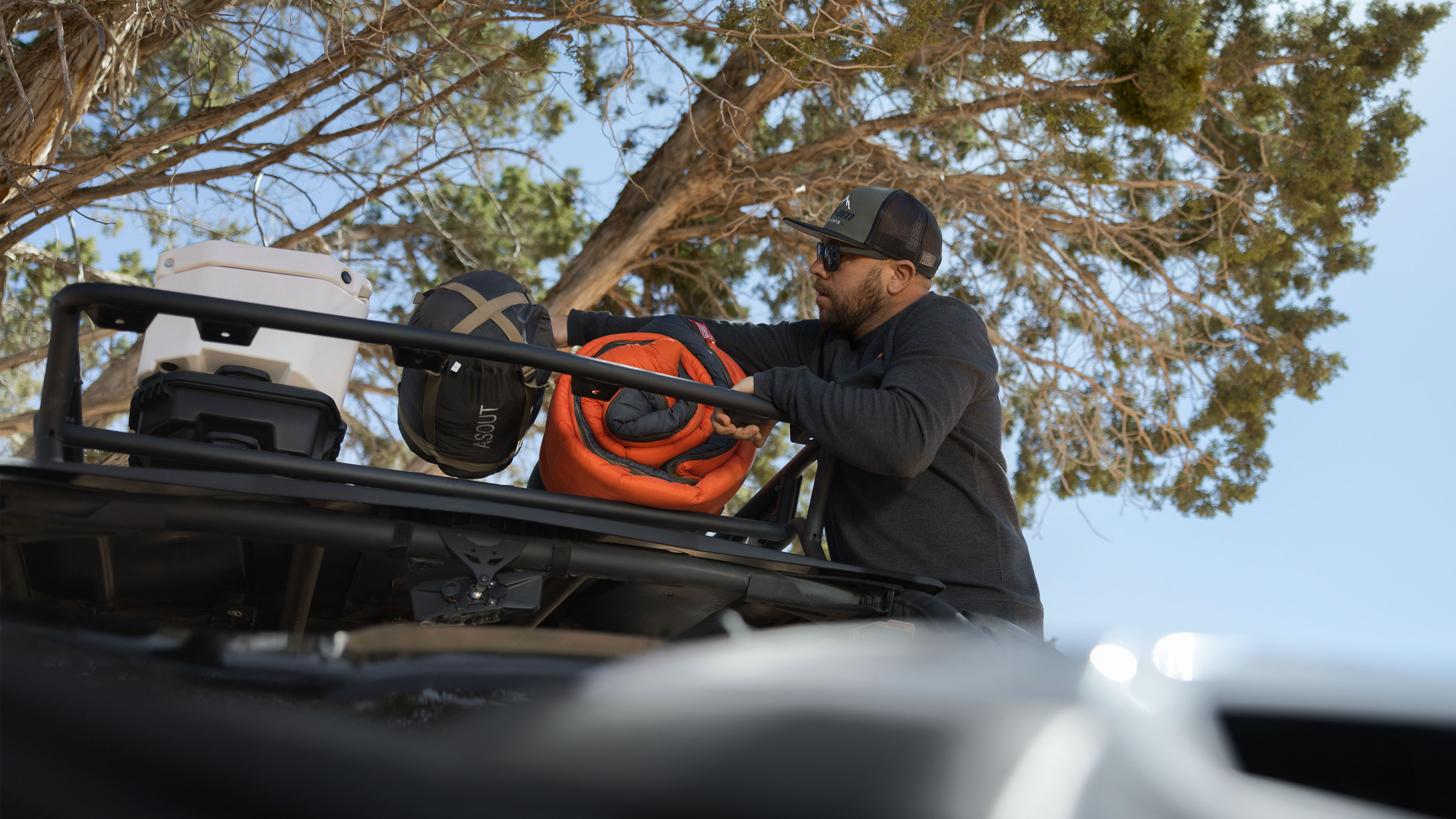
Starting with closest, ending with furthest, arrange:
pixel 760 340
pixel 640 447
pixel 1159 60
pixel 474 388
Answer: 1. pixel 474 388
2. pixel 640 447
3. pixel 760 340
4. pixel 1159 60

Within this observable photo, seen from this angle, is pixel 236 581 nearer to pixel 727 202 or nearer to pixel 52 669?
pixel 52 669

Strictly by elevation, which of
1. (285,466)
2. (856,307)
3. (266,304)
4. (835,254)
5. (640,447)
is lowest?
(285,466)

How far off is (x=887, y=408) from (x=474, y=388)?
0.86m

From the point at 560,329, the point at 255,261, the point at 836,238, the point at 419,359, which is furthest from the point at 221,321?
the point at 836,238

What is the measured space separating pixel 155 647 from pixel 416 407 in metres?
1.20

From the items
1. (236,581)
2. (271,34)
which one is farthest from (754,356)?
(271,34)

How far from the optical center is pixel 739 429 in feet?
7.43

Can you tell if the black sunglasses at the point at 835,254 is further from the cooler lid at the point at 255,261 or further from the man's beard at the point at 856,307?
the cooler lid at the point at 255,261

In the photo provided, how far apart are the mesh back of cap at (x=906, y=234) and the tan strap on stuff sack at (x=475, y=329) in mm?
1013

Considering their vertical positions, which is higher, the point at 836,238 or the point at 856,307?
the point at 836,238

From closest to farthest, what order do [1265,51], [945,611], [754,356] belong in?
[945,611], [754,356], [1265,51]

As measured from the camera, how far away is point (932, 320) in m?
2.45

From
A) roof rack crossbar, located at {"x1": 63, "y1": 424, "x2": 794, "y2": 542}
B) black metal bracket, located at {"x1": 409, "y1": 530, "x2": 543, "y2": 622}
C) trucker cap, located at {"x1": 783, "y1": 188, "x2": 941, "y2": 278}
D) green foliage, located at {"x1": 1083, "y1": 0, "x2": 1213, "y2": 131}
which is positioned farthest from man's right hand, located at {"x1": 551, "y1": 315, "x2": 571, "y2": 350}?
green foliage, located at {"x1": 1083, "y1": 0, "x2": 1213, "y2": 131}

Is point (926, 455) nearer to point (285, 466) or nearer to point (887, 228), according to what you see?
point (887, 228)
